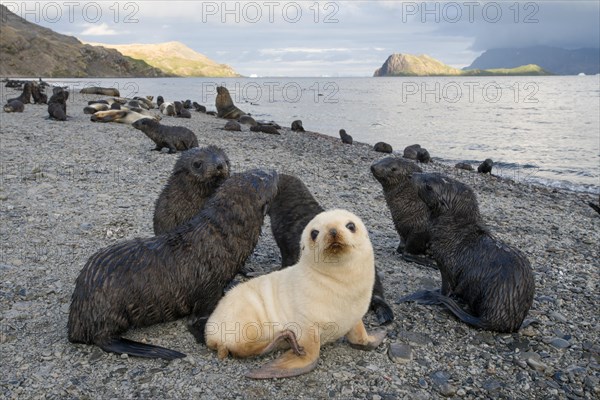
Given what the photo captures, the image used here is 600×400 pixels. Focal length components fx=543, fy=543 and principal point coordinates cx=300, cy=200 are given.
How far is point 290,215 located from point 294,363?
2140 millimetres

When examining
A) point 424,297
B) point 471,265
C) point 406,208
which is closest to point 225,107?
point 406,208

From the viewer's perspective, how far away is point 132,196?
8180 mm

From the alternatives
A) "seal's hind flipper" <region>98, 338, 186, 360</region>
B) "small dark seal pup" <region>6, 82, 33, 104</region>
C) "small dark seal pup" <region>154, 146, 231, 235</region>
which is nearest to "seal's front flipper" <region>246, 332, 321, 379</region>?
"seal's hind flipper" <region>98, 338, 186, 360</region>

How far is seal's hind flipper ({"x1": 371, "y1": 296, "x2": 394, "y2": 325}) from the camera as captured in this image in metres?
4.51

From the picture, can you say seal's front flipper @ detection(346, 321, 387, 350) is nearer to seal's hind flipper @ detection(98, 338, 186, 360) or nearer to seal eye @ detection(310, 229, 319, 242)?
seal eye @ detection(310, 229, 319, 242)

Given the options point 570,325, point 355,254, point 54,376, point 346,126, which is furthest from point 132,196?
point 346,126

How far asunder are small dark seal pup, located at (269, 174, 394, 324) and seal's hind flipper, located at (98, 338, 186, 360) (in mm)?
1712

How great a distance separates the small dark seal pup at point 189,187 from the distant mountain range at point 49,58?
97159mm

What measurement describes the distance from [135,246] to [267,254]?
7.27 ft

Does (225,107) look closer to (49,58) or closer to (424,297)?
(424,297)

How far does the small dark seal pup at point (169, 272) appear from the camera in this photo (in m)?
3.94

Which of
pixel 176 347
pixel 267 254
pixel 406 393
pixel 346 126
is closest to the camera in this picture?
pixel 406 393

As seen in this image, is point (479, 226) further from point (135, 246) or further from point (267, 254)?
point (135, 246)

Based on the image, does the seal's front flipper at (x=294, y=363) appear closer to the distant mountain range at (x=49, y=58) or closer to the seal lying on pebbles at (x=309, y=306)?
the seal lying on pebbles at (x=309, y=306)
